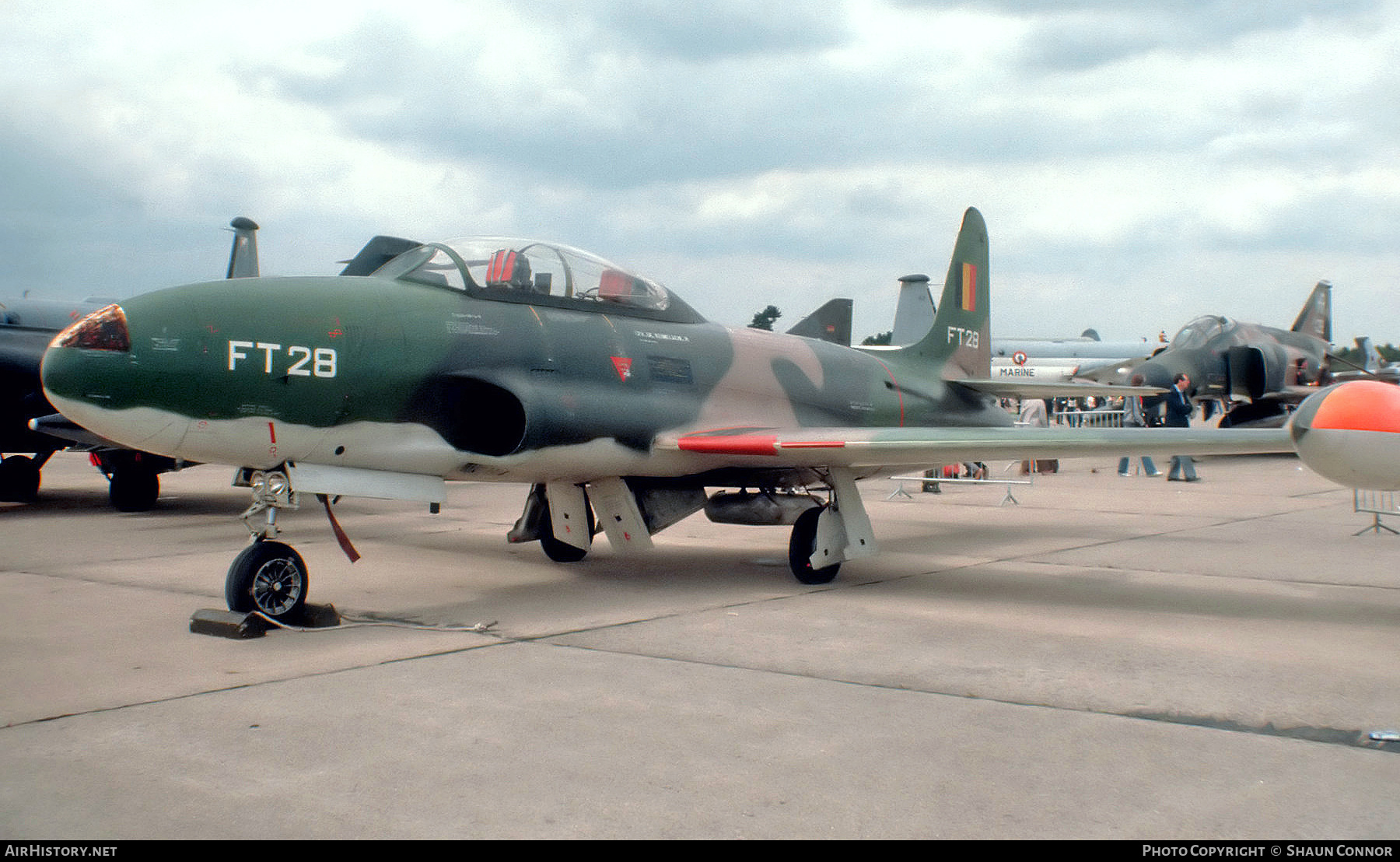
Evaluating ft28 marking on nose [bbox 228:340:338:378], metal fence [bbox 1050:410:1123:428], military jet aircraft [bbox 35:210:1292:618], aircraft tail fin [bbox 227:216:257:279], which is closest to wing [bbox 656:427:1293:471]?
military jet aircraft [bbox 35:210:1292:618]

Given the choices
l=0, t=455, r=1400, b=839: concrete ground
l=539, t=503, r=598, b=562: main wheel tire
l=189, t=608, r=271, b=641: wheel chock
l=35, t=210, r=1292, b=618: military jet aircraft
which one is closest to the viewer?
l=0, t=455, r=1400, b=839: concrete ground

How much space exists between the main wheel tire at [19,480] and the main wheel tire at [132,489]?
1.54 meters

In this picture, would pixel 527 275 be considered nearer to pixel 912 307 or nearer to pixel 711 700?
pixel 711 700

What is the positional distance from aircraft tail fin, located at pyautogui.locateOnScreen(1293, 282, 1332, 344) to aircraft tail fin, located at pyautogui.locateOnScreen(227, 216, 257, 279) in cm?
2296

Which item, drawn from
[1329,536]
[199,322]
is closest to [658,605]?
[199,322]

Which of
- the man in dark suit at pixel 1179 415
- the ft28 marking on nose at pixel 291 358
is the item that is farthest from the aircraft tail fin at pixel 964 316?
the man in dark suit at pixel 1179 415

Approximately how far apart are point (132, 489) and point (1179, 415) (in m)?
16.3

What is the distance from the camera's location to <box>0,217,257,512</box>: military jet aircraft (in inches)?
468

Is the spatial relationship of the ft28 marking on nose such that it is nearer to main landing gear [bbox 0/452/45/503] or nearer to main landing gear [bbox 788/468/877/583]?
main landing gear [bbox 788/468/877/583]

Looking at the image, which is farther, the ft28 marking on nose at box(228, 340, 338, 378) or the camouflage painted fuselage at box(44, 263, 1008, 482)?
the ft28 marking on nose at box(228, 340, 338, 378)

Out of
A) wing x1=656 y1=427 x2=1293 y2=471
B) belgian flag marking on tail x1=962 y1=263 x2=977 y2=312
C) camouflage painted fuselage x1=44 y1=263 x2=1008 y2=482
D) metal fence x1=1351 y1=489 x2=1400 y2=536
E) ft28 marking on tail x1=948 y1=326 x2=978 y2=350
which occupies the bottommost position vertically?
metal fence x1=1351 y1=489 x2=1400 y2=536

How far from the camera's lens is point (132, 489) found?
12.5 m

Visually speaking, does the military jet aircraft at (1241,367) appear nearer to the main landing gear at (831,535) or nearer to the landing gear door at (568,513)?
the main landing gear at (831,535)

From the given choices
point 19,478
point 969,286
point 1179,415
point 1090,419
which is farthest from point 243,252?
point 1090,419
